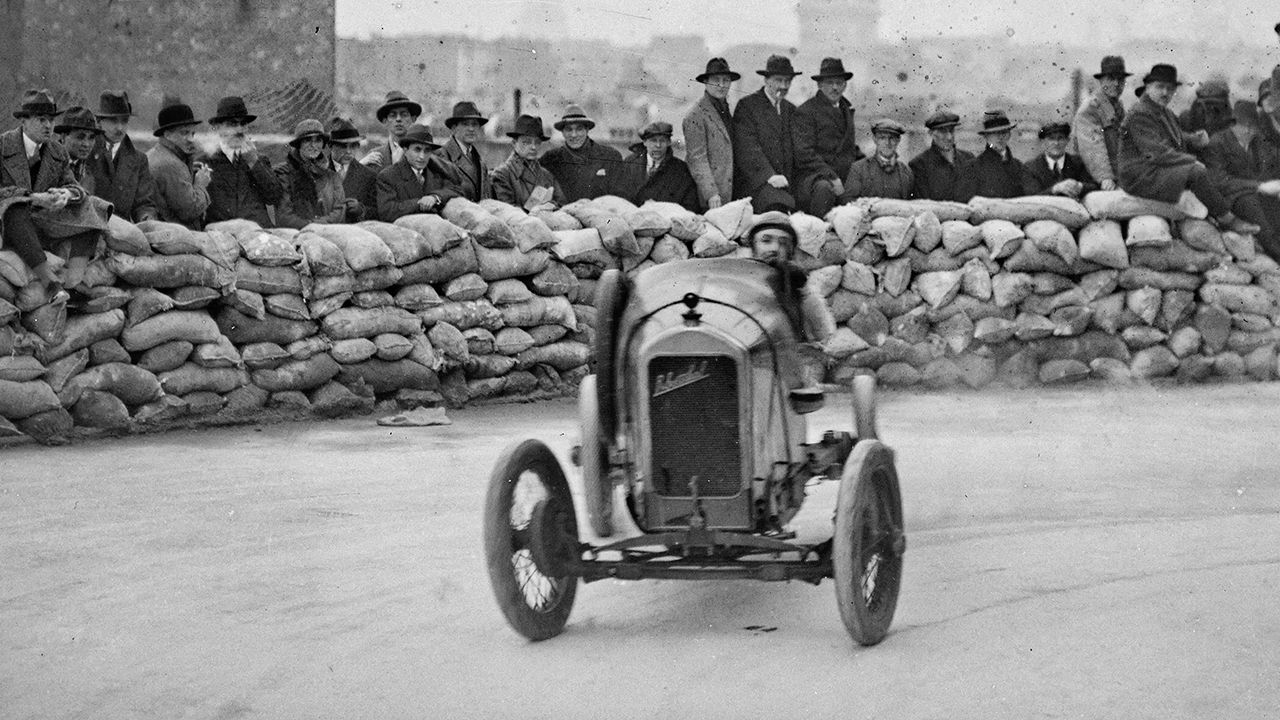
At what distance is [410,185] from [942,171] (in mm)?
4290

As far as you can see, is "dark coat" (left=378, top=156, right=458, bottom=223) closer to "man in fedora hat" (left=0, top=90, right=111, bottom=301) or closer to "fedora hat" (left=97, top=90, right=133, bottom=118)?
"fedora hat" (left=97, top=90, right=133, bottom=118)

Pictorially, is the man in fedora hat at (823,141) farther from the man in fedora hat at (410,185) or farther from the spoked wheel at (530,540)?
the spoked wheel at (530,540)

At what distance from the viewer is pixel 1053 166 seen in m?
12.9

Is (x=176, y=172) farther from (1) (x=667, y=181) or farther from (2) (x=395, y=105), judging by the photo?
(1) (x=667, y=181)

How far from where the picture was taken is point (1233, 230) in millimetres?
12070

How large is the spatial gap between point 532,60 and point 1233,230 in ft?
42.4

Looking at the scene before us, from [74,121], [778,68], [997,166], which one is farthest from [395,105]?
[997,166]

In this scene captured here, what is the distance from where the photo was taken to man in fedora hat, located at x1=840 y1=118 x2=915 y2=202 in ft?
39.6

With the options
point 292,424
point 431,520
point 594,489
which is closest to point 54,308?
point 292,424

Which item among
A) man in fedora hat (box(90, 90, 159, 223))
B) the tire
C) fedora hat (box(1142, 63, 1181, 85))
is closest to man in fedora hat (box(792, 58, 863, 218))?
fedora hat (box(1142, 63, 1181, 85))

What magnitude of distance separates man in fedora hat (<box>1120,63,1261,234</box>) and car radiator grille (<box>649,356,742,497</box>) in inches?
313

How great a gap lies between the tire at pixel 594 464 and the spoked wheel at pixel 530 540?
12 centimetres

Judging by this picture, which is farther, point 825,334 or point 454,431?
point 454,431

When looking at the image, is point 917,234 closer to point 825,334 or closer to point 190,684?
point 825,334
